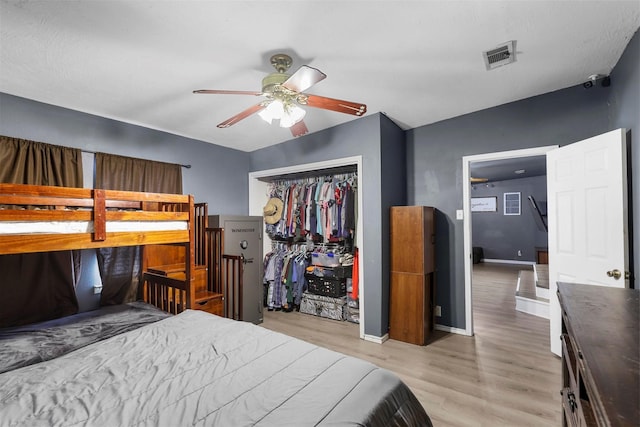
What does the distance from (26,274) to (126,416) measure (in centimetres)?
236

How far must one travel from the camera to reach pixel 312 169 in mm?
3826

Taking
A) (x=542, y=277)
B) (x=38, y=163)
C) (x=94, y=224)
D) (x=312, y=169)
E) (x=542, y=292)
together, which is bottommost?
(x=542, y=292)

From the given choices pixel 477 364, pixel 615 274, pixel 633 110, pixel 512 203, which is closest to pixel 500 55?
pixel 633 110

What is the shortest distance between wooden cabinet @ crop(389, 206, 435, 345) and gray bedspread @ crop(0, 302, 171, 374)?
2351mm

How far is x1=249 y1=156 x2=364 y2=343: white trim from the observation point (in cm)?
326

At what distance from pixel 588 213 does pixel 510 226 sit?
21.2 feet

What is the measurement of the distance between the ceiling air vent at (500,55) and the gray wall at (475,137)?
808 mm

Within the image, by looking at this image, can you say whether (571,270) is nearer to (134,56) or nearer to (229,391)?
(229,391)

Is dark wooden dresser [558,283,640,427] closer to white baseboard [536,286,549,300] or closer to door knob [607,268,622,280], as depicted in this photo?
door knob [607,268,622,280]

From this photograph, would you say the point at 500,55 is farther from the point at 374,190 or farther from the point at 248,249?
the point at 248,249

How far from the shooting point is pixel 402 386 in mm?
1346

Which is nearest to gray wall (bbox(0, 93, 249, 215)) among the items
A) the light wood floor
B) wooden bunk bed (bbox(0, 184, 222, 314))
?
wooden bunk bed (bbox(0, 184, 222, 314))

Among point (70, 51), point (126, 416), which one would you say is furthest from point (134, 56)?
point (126, 416)

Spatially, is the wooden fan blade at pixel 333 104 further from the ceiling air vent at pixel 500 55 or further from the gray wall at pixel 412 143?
the gray wall at pixel 412 143
